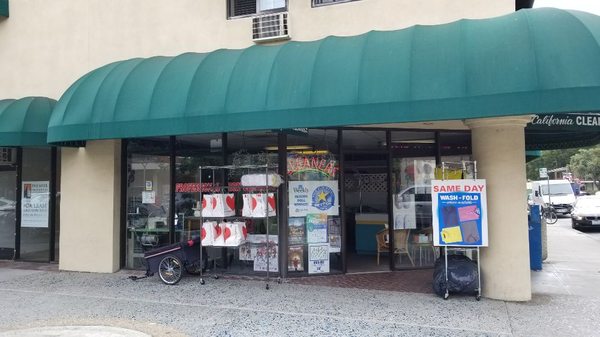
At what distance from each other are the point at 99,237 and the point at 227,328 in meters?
5.09

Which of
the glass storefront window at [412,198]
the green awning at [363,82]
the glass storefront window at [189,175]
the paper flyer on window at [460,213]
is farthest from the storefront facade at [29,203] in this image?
the paper flyer on window at [460,213]

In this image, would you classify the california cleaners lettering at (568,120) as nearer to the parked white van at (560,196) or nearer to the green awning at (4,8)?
the green awning at (4,8)

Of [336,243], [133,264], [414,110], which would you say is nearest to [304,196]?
[336,243]

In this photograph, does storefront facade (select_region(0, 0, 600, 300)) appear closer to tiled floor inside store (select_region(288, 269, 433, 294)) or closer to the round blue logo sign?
the round blue logo sign

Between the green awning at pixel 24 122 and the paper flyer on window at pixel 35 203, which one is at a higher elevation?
the green awning at pixel 24 122

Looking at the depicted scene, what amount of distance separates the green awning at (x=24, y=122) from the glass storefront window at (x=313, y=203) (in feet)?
18.1

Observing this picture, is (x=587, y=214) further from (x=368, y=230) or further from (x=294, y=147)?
(x=294, y=147)

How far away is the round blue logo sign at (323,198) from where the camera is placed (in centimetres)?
902

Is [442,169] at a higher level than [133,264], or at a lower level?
higher

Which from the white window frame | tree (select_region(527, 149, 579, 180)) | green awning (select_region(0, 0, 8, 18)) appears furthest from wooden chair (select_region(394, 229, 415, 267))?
tree (select_region(527, 149, 579, 180))

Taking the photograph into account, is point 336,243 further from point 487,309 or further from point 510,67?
point 510,67

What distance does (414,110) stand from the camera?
20.6 ft

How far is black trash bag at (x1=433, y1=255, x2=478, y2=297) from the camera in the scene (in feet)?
23.5

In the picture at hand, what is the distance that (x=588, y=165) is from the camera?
51031 millimetres
